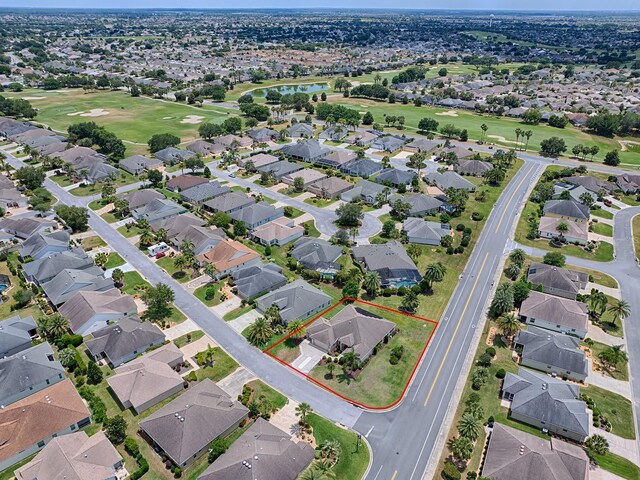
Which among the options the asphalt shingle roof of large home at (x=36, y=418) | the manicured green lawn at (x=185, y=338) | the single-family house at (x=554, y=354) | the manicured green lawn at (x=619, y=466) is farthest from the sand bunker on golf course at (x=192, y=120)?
the manicured green lawn at (x=619, y=466)

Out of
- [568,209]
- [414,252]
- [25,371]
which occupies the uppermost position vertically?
[568,209]

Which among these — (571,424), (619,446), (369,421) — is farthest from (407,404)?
(619,446)

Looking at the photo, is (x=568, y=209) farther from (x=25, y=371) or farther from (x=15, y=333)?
(x=15, y=333)

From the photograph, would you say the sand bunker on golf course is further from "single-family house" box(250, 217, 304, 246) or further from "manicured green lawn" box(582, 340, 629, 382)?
"manicured green lawn" box(582, 340, 629, 382)

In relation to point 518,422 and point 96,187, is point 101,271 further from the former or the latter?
point 518,422

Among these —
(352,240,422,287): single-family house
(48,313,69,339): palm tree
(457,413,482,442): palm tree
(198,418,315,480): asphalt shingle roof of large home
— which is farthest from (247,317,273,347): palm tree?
(457,413,482,442): palm tree

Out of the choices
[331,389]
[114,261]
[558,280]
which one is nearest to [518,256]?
[558,280]
